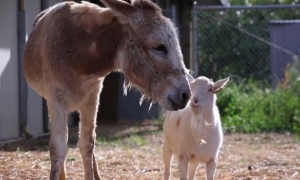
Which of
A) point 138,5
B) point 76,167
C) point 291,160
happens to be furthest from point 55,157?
point 291,160

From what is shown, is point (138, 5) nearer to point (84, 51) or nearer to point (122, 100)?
point (84, 51)

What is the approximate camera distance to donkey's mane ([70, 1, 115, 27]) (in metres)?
5.79

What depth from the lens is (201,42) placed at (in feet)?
62.4

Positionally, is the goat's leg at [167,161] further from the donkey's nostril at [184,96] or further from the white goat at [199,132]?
the donkey's nostril at [184,96]

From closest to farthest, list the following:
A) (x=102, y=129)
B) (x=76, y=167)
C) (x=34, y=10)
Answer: (x=76, y=167) < (x=34, y=10) < (x=102, y=129)

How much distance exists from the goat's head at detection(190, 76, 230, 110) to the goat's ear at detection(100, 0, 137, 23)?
1.36 meters

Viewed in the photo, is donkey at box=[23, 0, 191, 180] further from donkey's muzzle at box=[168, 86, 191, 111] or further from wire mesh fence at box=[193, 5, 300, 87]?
wire mesh fence at box=[193, 5, 300, 87]

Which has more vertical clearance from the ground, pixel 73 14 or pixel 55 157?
pixel 73 14

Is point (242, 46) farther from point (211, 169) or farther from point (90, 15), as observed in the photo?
point (90, 15)

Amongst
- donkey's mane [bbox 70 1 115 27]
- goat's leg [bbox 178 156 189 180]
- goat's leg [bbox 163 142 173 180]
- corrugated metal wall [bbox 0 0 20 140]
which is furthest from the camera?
corrugated metal wall [bbox 0 0 20 140]

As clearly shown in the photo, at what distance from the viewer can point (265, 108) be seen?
45.9ft

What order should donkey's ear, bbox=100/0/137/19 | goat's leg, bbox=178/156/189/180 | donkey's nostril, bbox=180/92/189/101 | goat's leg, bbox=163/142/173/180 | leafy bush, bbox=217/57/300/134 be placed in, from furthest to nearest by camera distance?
leafy bush, bbox=217/57/300/134, goat's leg, bbox=163/142/173/180, goat's leg, bbox=178/156/189/180, donkey's ear, bbox=100/0/137/19, donkey's nostril, bbox=180/92/189/101

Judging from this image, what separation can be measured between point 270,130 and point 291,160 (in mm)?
3848

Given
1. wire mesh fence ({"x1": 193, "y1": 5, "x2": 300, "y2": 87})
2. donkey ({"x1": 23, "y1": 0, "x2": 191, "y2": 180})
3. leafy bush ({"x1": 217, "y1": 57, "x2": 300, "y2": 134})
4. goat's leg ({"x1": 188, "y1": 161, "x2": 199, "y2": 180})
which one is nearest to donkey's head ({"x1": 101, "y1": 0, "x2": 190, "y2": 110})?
donkey ({"x1": 23, "y1": 0, "x2": 191, "y2": 180})
